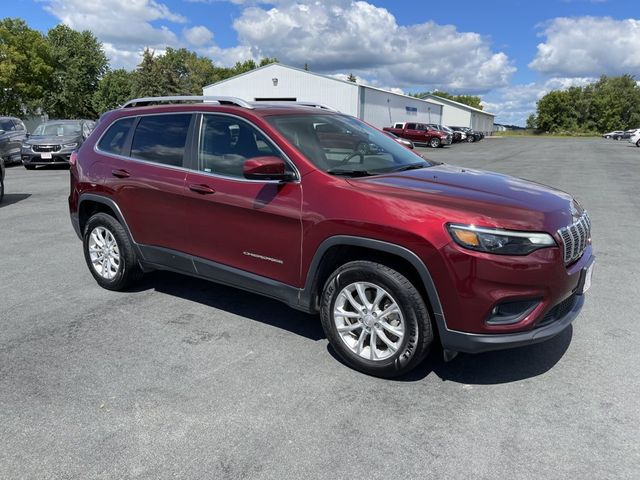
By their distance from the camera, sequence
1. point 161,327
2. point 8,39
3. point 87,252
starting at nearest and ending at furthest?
1. point 161,327
2. point 87,252
3. point 8,39

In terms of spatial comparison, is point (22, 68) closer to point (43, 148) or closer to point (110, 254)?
point (43, 148)

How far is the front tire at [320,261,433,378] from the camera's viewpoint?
322 cm

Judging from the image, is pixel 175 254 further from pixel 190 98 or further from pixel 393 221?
pixel 393 221

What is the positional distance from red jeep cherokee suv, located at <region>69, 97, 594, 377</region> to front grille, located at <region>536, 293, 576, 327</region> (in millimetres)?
15

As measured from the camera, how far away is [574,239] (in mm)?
3309

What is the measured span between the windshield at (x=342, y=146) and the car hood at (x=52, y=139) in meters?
15.2

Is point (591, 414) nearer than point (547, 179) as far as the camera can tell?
Yes

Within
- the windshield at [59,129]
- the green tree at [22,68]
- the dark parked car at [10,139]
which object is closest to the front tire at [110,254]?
the windshield at [59,129]

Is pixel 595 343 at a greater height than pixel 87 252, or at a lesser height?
lesser

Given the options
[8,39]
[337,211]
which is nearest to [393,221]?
[337,211]

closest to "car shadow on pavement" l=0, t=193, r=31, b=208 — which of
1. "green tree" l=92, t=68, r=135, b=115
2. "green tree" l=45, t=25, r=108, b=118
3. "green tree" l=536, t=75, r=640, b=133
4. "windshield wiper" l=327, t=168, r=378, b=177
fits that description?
"windshield wiper" l=327, t=168, r=378, b=177

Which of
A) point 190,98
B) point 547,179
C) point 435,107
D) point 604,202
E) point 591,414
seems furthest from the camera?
point 435,107

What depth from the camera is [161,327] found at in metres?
4.28

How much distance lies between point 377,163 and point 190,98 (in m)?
1.80
